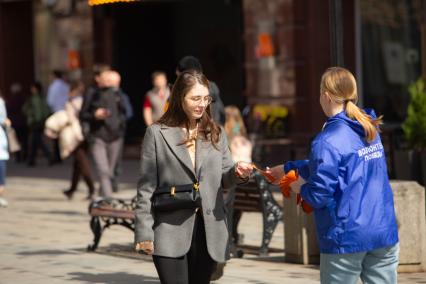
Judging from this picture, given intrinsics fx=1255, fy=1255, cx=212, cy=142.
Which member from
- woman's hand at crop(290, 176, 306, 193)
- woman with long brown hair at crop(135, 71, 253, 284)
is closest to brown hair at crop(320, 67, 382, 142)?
woman's hand at crop(290, 176, 306, 193)

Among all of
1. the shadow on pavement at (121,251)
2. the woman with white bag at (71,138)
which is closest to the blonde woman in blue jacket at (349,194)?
the shadow on pavement at (121,251)

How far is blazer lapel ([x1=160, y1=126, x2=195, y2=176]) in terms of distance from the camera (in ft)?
22.3

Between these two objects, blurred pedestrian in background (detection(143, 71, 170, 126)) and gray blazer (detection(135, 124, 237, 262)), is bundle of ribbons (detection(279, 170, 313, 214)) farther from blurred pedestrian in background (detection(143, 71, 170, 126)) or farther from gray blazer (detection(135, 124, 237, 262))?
blurred pedestrian in background (detection(143, 71, 170, 126))

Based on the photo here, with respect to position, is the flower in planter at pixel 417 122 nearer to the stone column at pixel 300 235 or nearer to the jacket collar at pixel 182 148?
the stone column at pixel 300 235

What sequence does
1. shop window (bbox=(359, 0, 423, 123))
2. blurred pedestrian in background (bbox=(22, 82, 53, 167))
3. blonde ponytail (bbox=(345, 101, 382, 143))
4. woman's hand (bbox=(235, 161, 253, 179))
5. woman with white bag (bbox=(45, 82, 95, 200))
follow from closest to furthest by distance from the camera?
1. blonde ponytail (bbox=(345, 101, 382, 143))
2. woman's hand (bbox=(235, 161, 253, 179))
3. woman with white bag (bbox=(45, 82, 95, 200))
4. shop window (bbox=(359, 0, 423, 123))
5. blurred pedestrian in background (bbox=(22, 82, 53, 167))

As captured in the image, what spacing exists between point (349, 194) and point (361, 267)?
1.27 ft

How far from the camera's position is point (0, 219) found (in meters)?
15.1

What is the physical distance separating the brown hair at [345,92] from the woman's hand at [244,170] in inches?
26.1

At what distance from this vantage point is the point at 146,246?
6648mm

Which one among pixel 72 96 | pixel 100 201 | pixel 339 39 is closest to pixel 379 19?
pixel 72 96

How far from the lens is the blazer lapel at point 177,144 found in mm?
6789

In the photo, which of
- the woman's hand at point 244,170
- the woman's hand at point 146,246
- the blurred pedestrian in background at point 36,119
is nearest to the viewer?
the woman's hand at point 146,246

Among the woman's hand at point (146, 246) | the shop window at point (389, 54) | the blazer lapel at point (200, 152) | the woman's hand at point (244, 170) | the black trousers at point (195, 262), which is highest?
the shop window at point (389, 54)

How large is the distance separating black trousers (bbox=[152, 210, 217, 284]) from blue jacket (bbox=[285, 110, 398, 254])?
0.71 metres
